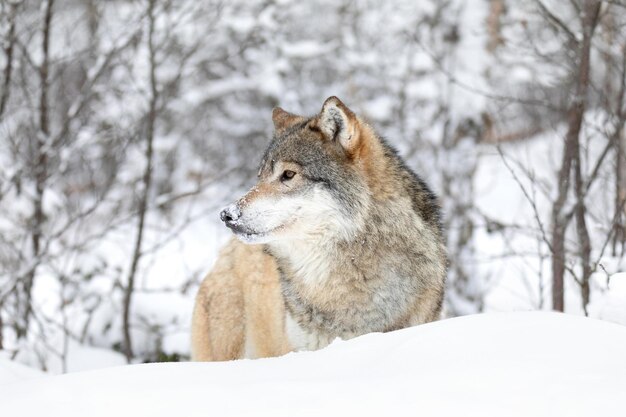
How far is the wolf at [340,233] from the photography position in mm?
4461

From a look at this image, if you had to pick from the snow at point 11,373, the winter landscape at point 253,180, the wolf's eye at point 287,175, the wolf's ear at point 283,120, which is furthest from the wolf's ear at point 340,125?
the snow at point 11,373

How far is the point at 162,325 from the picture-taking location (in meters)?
8.09

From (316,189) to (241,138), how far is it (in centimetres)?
1538

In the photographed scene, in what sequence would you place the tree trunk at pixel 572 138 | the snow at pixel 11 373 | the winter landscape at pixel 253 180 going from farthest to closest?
the tree trunk at pixel 572 138, the snow at pixel 11 373, the winter landscape at pixel 253 180

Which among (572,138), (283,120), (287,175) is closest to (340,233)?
(287,175)

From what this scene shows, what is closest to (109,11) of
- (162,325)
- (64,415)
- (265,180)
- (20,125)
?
(20,125)

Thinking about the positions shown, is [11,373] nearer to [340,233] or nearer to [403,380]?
[340,233]

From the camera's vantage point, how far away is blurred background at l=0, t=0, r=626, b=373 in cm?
641

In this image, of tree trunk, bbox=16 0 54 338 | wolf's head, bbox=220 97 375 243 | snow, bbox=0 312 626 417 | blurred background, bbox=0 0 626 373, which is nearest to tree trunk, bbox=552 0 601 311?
blurred background, bbox=0 0 626 373

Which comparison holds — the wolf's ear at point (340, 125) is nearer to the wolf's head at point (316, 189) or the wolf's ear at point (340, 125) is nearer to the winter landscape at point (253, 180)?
the wolf's head at point (316, 189)

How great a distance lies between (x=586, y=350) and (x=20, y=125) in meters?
6.90

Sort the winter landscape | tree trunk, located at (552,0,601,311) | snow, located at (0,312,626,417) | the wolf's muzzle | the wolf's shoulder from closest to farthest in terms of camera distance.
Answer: snow, located at (0,312,626,417)
the winter landscape
the wolf's muzzle
the wolf's shoulder
tree trunk, located at (552,0,601,311)

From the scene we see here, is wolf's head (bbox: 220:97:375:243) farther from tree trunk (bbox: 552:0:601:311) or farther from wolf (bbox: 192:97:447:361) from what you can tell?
tree trunk (bbox: 552:0:601:311)

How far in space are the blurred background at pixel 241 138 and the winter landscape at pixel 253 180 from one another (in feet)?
0.16
